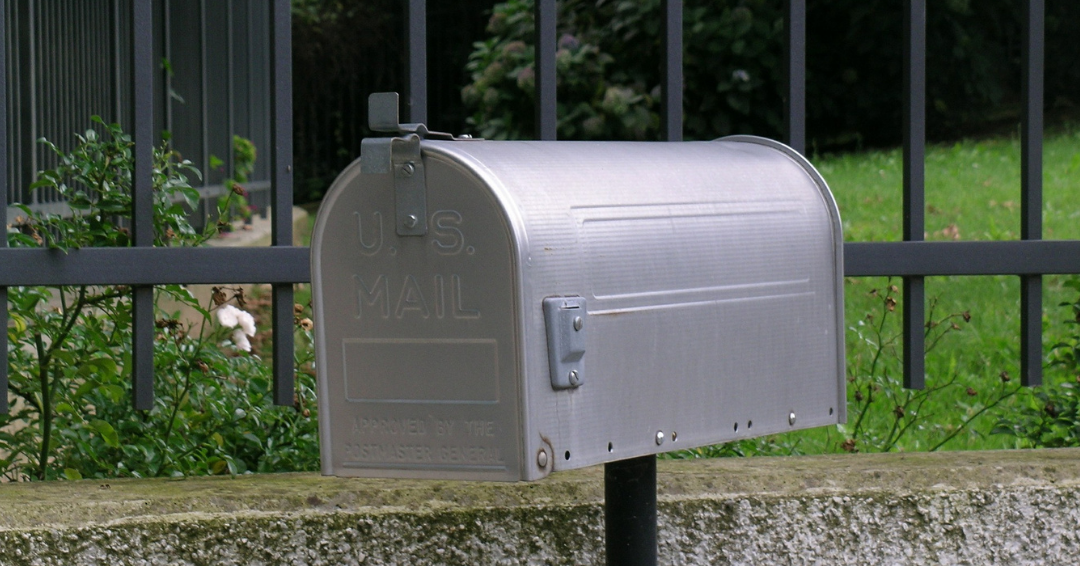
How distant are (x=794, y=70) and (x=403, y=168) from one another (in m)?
1.19

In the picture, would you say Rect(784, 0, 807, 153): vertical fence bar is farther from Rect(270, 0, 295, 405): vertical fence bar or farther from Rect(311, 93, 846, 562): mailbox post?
Rect(270, 0, 295, 405): vertical fence bar

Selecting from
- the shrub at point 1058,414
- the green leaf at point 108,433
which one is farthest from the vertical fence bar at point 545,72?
the shrub at point 1058,414

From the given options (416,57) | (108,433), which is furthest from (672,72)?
(108,433)

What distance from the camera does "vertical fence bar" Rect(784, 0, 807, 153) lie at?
7.26ft

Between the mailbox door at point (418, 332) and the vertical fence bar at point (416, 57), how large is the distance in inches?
31.1

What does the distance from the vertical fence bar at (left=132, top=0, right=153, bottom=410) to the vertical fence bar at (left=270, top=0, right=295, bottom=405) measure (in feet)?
0.67

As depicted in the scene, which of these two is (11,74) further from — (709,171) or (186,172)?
(709,171)

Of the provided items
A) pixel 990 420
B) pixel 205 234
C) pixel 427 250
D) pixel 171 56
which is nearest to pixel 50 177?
pixel 205 234

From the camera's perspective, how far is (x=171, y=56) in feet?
21.1

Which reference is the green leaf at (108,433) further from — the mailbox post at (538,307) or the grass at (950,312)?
the grass at (950,312)

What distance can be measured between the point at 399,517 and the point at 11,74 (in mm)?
3242

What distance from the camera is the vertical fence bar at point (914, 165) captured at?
2.26 meters

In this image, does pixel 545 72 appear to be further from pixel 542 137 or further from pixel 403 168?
pixel 403 168

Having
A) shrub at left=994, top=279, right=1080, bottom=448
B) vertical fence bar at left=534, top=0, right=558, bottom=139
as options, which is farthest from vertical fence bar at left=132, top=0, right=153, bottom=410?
shrub at left=994, top=279, right=1080, bottom=448
